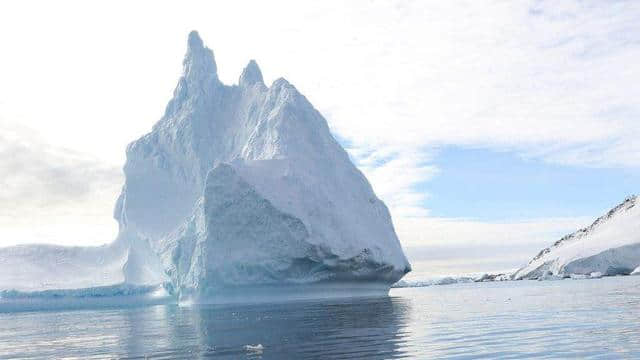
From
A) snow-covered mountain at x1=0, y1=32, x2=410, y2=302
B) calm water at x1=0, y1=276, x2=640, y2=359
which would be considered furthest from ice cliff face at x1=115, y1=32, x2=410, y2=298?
calm water at x1=0, y1=276, x2=640, y2=359

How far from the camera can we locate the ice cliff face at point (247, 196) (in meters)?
41.8

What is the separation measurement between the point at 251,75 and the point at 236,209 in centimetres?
1783

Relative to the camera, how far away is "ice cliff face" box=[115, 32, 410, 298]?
137 ft

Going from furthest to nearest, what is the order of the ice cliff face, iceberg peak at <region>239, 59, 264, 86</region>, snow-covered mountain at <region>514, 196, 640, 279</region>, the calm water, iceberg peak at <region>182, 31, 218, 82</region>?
snow-covered mountain at <region>514, 196, 640, 279</region>, iceberg peak at <region>239, 59, 264, 86</region>, iceberg peak at <region>182, 31, 218, 82</region>, the ice cliff face, the calm water

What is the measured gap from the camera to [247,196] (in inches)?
1652

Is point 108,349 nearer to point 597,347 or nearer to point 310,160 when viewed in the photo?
point 597,347

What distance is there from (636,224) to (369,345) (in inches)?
4052

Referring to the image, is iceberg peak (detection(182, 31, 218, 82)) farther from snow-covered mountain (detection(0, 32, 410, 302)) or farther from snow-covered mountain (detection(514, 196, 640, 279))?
snow-covered mountain (detection(514, 196, 640, 279))

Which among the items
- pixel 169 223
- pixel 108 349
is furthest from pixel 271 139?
pixel 108 349


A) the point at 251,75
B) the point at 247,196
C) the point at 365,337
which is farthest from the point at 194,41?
the point at 365,337

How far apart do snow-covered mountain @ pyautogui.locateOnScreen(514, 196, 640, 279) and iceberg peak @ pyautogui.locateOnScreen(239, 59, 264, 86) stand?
62.3 meters

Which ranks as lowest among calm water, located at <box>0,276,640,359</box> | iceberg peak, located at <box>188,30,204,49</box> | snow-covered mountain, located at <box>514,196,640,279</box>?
calm water, located at <box>0,276,640,359</box>

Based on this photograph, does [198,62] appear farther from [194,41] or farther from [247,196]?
[247,196]

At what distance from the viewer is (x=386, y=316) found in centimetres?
2734
